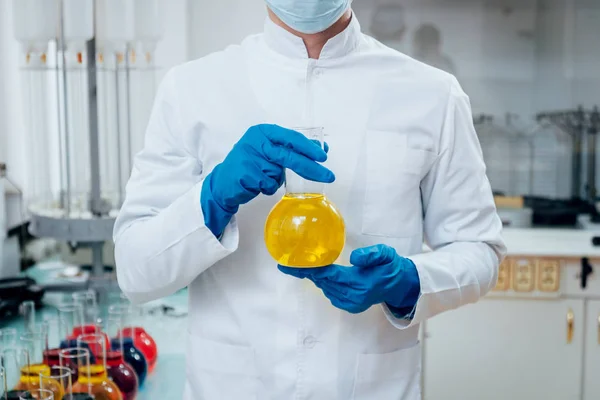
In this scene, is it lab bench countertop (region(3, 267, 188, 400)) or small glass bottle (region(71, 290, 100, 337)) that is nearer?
lab bench countertop (region(3, 267, 188, 400))

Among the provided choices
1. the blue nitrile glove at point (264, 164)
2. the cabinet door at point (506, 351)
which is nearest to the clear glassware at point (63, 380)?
the blue nitrile glove at point (264, 164)

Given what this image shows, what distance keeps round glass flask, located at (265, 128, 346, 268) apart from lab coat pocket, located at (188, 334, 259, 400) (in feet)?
0.75

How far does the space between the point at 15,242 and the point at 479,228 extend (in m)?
2.11

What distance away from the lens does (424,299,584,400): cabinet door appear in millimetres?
3252

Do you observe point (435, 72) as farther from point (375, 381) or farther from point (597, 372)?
point (597, 372)

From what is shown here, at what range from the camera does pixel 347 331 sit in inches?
53.7

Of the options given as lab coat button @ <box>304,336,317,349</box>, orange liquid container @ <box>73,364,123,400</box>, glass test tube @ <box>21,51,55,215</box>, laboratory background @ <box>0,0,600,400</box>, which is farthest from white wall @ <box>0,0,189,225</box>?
lab coat button @ <box>304,336,317,349</box>

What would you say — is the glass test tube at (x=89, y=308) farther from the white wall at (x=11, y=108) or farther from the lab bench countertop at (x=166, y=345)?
the white wall at (x=11, y=108)

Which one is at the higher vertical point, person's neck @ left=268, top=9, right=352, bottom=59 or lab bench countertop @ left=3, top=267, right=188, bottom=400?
person's neck @ left=268, top=9, right=352, bottom=59

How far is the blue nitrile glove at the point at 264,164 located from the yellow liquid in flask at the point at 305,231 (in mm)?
39

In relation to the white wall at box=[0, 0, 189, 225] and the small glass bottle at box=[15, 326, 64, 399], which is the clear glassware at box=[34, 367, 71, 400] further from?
the white wall at box=[0, 0, 189, 225]

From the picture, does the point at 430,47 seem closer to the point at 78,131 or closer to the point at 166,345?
the point at 78,131

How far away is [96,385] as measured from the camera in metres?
1.46

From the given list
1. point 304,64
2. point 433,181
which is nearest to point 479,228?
point 433,181
